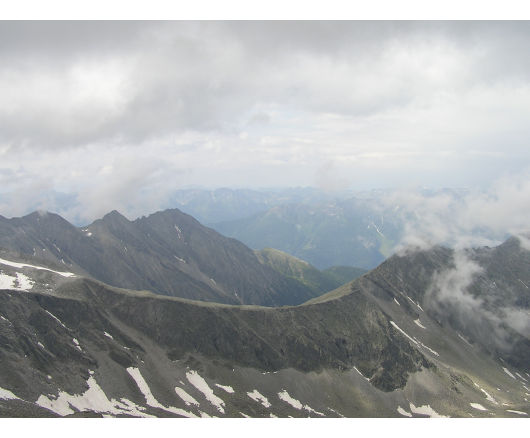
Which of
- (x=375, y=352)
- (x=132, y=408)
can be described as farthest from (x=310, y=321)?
(x=132, y=408)

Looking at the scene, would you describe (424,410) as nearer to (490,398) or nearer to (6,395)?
(490,398)

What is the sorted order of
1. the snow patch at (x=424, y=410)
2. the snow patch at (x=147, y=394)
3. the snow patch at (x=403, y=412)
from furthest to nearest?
the snow patch at (x=424, y=410), the snow patch at (x=403, y=412), the snow patch at (x=147, y=394)

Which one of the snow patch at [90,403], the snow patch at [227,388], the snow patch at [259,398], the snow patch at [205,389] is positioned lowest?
the snow patch at [259,398]

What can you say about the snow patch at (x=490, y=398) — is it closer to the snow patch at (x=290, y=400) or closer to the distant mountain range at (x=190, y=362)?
the distant mountain range at (x=190, y=362)

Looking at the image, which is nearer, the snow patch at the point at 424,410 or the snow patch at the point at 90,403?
the snow patch at the point at 90,403

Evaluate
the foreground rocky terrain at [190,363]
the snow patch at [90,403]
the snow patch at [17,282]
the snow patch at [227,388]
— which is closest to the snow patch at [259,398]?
the foreground rocky terrain at [190,363]

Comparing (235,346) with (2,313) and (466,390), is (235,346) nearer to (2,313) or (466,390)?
(2,313)
